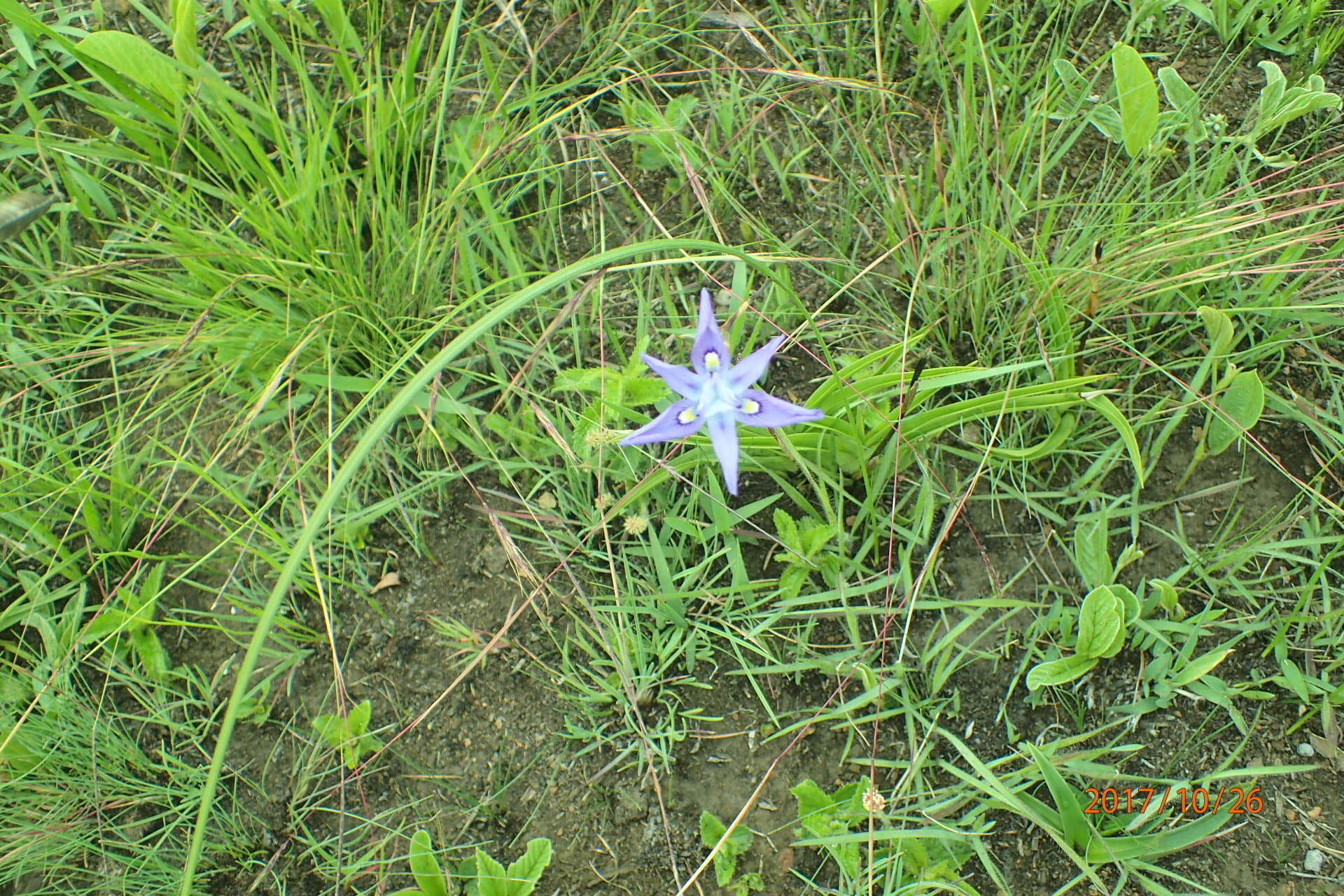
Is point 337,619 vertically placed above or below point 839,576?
below

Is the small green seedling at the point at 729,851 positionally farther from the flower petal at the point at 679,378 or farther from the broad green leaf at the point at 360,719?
the flower petal at the point at 679,378

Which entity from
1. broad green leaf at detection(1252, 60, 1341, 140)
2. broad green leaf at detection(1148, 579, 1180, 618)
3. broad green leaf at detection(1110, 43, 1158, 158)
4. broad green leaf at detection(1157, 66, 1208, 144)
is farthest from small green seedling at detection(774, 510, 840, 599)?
broad green leaf at detection(1252, 60, 1341, 140)

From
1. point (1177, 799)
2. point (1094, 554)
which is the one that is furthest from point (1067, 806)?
point (1094, 554)

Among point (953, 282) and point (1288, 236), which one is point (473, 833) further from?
point (1288, 236)

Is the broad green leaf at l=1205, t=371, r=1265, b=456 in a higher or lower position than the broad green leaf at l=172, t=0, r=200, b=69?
lower

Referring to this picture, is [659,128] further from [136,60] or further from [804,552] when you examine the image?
[136,60]

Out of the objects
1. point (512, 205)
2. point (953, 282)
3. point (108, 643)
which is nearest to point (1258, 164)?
point (953, 282)

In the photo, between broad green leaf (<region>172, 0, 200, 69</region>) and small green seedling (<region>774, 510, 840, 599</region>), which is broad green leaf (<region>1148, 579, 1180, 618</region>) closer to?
small green seedling (<region>774, 510, 840, 599</region>)
